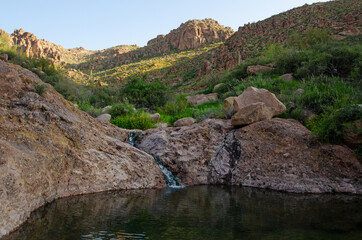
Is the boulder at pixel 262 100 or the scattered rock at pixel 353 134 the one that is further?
the boulder at pixel 262 100

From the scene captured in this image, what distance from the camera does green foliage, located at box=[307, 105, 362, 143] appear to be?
6676mm

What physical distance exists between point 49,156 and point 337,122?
7116 mm

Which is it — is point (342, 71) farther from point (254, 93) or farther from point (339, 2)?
point (339, 2)

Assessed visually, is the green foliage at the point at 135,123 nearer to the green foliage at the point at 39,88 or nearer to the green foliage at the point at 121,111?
the green foliage at the point at 121,111

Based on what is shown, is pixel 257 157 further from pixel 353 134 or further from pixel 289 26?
pixel 289 26

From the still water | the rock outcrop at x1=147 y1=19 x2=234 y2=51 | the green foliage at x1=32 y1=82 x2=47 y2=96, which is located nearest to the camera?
the still water

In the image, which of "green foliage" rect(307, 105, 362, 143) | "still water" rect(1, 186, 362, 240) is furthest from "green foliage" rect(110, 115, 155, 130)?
"green foliage" rect(307, 105, 362, 143)

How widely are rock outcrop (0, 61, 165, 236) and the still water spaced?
34cm

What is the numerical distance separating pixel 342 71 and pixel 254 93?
24.3 feet

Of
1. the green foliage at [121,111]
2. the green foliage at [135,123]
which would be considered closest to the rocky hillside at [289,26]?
the green foliage at [121,111]

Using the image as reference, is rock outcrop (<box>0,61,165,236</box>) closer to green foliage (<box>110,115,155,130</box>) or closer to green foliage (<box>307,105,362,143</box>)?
green foliage (<box>110,115,155,130</box>)

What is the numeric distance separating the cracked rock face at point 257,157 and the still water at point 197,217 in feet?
2.49

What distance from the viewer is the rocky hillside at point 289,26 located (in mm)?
33594

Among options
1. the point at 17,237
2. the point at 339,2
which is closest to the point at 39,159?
the point at 17,237
